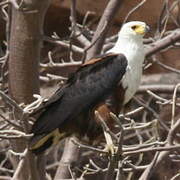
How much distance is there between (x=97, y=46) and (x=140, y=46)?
14.3 inches

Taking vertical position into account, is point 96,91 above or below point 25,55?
below

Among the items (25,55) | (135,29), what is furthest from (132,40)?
(25,55)

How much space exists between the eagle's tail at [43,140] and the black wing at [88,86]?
6cm

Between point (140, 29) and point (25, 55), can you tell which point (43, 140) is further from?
point (140, 29)

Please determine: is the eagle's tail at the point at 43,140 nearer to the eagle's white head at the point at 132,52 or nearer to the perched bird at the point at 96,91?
the perched bird at the point at 96,91

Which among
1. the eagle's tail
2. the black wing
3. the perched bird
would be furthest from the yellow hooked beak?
the eagle's tail

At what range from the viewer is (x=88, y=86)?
9.11 feet

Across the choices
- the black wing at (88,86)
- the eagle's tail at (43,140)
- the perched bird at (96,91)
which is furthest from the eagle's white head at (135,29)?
the eagle's tail at (43,140)

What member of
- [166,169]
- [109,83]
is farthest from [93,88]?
[166,169]

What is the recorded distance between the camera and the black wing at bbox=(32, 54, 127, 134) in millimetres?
2697

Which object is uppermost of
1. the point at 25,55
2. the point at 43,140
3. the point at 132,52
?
the point at 25,55

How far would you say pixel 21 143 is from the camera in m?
2.64

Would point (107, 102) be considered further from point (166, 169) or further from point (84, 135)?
point (166, 169)

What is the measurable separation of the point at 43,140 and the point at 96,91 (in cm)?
36
